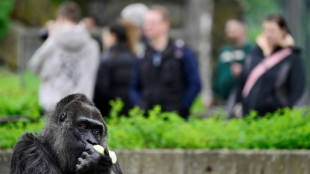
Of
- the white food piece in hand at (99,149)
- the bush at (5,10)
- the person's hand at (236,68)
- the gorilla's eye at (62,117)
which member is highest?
the gorilla's eye at (62,117)

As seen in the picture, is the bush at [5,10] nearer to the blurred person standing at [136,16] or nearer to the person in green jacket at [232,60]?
the person in green jacket at [232,60]

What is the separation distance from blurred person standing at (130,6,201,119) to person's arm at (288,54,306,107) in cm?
119

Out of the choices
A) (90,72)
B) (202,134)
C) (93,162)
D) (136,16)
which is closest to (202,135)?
(202,134)

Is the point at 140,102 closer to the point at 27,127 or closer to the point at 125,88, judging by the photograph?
the point at 125,88

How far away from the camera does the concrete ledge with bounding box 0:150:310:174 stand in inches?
323

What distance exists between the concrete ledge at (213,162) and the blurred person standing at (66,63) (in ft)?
9.41

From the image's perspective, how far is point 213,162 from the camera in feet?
27.0

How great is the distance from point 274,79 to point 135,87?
1.89 meters

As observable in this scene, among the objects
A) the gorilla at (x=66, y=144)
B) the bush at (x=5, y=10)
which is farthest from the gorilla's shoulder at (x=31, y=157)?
the bush at (x=5, y=10)

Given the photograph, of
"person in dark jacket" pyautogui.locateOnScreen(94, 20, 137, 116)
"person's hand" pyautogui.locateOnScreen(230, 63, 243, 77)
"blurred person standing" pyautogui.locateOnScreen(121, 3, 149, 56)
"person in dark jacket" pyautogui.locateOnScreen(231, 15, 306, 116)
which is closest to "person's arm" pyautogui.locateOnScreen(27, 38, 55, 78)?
"person in dark jacket" pyautogui.locateOnScreen(94, 20, 137, 116)

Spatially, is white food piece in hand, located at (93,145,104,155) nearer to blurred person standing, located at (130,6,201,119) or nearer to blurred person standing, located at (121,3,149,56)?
blurred person standing, located at (130,6,201,119)

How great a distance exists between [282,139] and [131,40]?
14.0ft

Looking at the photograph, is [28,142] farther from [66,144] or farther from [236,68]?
[236,68]

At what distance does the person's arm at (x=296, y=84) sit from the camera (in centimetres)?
1036
